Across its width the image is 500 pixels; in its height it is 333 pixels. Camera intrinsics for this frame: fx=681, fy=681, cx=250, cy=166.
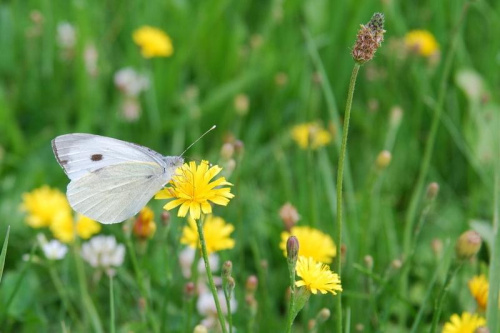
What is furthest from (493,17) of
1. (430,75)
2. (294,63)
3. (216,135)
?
(216,135)

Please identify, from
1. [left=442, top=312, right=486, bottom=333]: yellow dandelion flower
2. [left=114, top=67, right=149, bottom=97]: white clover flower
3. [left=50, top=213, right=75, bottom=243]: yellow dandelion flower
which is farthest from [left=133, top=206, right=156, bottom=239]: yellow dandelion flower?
[left=114, top=67, right=149, bottom=97]: white clover flower

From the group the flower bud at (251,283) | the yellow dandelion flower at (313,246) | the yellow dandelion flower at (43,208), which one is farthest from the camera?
the yellow dandelion flower at (43,208)

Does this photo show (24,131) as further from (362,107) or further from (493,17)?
(493,17)

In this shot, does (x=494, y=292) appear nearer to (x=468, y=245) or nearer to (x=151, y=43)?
(x=468, y=245)

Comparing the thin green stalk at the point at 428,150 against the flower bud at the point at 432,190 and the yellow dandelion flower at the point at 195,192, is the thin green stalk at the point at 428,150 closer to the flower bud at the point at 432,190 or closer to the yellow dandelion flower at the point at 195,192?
the flower bud at the point at 432,190

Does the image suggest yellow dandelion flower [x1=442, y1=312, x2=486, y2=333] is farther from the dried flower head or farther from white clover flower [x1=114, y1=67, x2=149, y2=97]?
white clover flower [x1=114, y1=67, x2=149, y2=97]

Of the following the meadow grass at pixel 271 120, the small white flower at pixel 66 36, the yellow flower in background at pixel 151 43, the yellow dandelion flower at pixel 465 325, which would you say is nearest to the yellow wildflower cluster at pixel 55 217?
the meadow grass at pixel 271 120
